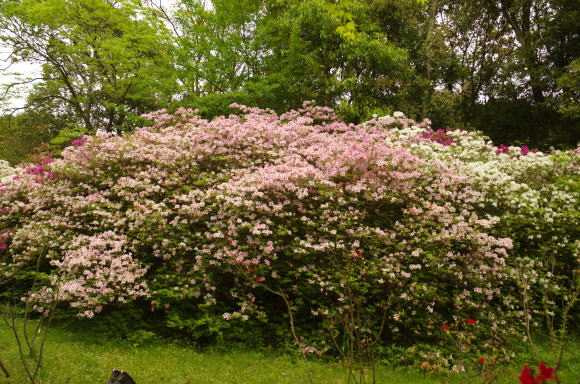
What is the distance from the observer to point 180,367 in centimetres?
504

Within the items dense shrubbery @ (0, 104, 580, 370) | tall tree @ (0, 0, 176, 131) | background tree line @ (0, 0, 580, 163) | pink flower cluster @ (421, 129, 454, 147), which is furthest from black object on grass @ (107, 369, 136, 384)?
tall tree @ (0, 0, 176, 131)

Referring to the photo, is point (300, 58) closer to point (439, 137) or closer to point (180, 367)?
point (439, 137)

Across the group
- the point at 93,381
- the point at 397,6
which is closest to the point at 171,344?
the point at 93,381

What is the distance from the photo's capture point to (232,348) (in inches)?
228

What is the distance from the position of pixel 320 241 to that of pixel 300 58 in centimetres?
1201

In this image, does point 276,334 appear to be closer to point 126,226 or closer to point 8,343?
point 126,226

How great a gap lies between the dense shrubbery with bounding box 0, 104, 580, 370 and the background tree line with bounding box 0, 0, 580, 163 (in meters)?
7.19

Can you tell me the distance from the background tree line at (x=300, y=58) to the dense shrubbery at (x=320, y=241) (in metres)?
7.19

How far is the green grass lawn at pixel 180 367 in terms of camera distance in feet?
15.3

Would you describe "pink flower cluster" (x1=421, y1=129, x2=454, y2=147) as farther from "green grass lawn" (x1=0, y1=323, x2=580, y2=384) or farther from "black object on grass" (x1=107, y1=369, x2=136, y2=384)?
"black object on grass" (x1=107, y1=369, x2=136, y2=384)

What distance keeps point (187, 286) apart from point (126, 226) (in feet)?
6.66

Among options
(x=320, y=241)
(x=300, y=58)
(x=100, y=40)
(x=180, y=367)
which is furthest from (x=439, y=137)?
(x=100, y=40)

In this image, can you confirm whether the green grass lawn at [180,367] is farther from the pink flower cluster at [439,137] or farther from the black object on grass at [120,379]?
the pink flower cluster at [439,137]

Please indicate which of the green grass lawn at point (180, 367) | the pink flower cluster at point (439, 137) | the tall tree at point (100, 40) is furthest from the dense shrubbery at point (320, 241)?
the tall tree at point (100, 40)
